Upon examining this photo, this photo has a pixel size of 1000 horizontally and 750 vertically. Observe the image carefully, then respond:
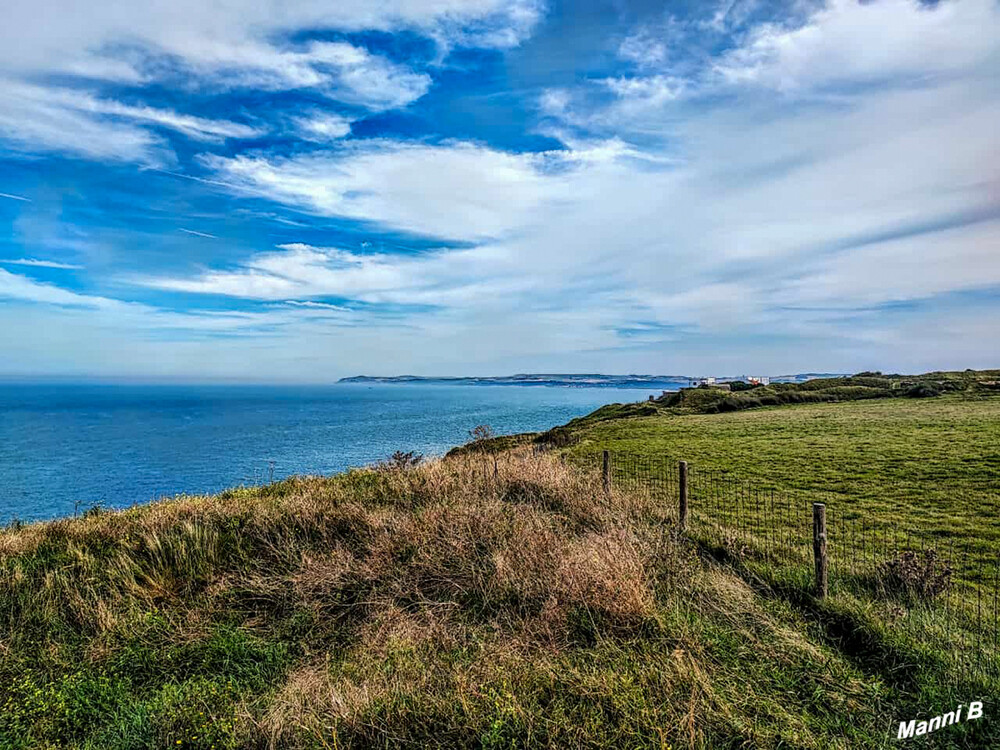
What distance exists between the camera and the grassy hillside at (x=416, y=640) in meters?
4.54

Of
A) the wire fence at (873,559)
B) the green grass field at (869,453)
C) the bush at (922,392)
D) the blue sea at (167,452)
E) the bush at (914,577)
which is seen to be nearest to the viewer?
the wire fence at (873,559)

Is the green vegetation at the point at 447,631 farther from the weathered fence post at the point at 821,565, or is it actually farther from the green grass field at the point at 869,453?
the green grass field at the point at 869,453

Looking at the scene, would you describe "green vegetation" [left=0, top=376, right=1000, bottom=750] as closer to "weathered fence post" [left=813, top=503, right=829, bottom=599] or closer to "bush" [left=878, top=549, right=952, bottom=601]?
"bush" [left=878, top=549, right=952, bottom=601]

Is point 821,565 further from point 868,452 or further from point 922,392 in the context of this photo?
point 922,392

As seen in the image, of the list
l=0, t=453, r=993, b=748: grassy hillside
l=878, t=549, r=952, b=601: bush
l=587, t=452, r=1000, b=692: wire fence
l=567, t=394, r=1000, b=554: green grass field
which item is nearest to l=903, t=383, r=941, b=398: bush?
l=567, t=394, r=1000, b=554: green grass field

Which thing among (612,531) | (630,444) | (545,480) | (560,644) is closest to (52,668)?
(560,644)

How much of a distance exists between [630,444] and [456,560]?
17685 millimetres

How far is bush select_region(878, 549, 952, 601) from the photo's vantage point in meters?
6.80

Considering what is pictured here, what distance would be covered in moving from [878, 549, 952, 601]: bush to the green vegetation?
33 mm

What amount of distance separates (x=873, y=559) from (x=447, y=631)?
262 inches

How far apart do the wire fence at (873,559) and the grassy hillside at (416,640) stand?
55 centimetres

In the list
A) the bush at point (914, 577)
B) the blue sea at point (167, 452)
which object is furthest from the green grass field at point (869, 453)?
the blue sea at point (167, 452)

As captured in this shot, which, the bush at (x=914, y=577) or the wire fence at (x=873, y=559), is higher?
the bush at (x=914, y=577)

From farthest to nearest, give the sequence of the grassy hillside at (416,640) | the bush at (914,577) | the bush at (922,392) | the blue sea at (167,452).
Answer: the bush at (922,392) < the blue sea at (167,452) < the bush at (914,577) < the grassy hillside at (416,640)
